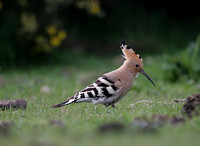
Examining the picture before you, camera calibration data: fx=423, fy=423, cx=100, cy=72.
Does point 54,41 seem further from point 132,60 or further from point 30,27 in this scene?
point 132,60

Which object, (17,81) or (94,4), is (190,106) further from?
(94,4)

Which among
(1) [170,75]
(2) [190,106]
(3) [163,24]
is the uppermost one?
(3) [163,24]

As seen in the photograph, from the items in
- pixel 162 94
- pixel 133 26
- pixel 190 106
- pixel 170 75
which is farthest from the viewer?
pixel 133 26

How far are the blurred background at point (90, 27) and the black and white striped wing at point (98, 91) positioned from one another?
5072 millimetres

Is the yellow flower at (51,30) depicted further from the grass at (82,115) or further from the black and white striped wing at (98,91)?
the black and white striped wing at (98,91)

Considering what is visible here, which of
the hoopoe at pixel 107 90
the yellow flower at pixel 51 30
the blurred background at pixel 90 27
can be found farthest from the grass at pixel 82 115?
the yellow flower at pixel 51 30

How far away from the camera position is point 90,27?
11.5 metres

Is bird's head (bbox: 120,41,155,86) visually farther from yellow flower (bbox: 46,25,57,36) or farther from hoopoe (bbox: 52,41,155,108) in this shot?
yellow flower (bbox: 46,25,57,36)

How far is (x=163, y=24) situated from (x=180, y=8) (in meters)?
0.83

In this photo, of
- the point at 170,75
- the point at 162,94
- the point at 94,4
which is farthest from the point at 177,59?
the point at 94,4

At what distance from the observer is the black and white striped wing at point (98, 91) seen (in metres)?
4.72

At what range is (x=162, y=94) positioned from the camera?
22.9 feet

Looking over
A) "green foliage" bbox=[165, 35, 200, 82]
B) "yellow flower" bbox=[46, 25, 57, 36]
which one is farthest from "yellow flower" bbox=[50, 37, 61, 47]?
"green foliage" bbox=[165, 35, 200, 82]

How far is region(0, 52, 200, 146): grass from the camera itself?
10.3ft
